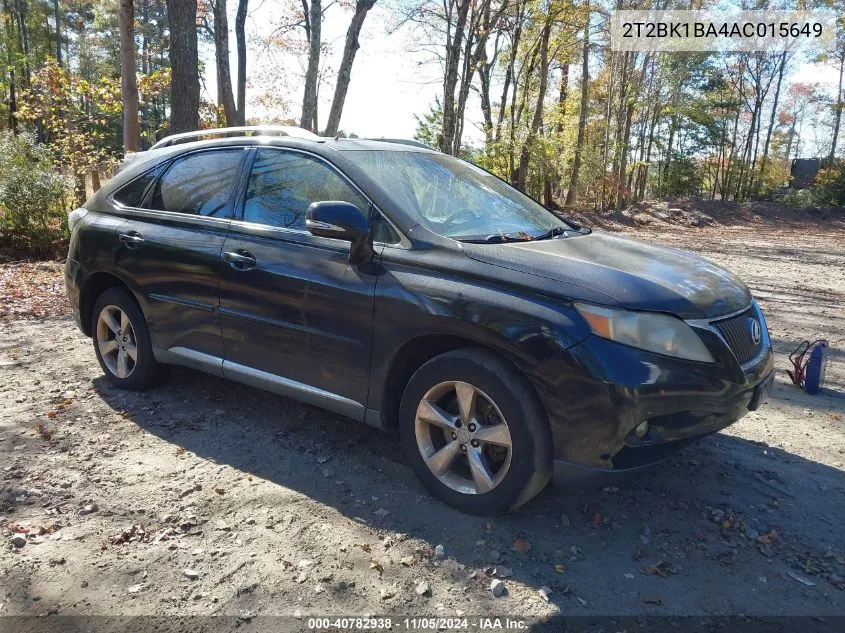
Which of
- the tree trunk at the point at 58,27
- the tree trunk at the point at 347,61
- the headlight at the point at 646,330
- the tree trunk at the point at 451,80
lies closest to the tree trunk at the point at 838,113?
the tree trunk at the point at 451,80

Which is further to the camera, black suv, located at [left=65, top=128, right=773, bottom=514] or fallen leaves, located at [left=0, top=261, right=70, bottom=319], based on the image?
fallen leaves, located at [left=0, top=261, right=70, bottom=319]

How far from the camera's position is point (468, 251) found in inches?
125

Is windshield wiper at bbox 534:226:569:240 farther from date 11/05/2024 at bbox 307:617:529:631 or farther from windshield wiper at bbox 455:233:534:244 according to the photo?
date 11/05/2024 at bbox 307:617:529:631

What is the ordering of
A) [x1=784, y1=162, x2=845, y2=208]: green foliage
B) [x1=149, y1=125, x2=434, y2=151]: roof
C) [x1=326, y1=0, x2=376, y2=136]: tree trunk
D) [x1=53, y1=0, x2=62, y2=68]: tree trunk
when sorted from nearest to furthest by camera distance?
1. [x1=149, y1=125, x2=434, y2=151]: roof
2. [x1=326, y1=0, x2=376, y2=136]: tree trunk
3. [x1=784, y1=162, x2=845, y2=208]: green foliage
4. [x1=53, y1=0, x2=62, y2=68]: tree trunk

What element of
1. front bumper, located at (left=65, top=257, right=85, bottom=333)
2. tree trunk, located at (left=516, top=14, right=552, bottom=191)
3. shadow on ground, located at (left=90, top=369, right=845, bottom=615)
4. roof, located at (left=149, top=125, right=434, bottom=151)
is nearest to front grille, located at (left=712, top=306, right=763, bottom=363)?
shadow on ground, located at (left=90, top=369, right=845, bottom=615)

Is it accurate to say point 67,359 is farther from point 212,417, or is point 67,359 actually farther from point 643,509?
point 643,509

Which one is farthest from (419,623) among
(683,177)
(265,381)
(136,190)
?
(683,177)

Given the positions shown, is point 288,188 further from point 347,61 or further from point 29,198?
point 347,61

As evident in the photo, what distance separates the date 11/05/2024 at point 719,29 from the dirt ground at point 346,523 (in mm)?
24355

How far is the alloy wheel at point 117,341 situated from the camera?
15.1 feet

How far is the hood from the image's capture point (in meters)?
2.90

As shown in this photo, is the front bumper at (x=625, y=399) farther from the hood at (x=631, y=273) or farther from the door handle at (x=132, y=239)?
the door handle at (x=132, y=239)

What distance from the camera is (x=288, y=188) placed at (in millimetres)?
3855

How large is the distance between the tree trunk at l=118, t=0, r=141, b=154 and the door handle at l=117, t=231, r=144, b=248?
792 centimetres
